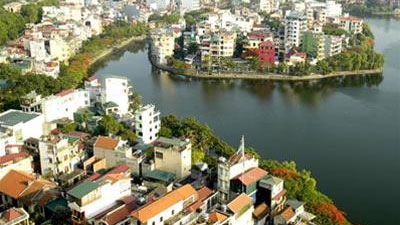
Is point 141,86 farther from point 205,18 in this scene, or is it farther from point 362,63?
point 205,18

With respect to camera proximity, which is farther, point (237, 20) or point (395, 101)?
point (237, 20)

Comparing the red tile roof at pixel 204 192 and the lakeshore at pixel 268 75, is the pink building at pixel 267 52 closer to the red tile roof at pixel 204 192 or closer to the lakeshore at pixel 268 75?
the lakeshore at pixel 268 75

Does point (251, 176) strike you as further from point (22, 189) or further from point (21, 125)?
point (21, 125)

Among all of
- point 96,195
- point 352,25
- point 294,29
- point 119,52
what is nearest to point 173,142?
point 96,195

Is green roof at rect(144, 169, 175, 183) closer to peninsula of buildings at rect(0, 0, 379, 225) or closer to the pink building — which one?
peninsula of buildings at rect(0, 0, 379, 225)

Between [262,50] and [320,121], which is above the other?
[262,50]

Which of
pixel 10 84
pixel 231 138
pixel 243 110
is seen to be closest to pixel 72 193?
pixel 231 138

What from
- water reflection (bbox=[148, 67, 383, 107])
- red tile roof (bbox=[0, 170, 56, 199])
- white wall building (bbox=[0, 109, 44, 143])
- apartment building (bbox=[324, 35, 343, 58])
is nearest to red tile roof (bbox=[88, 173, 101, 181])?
red tile roof (bbox=[0, 170, 56, 199])
